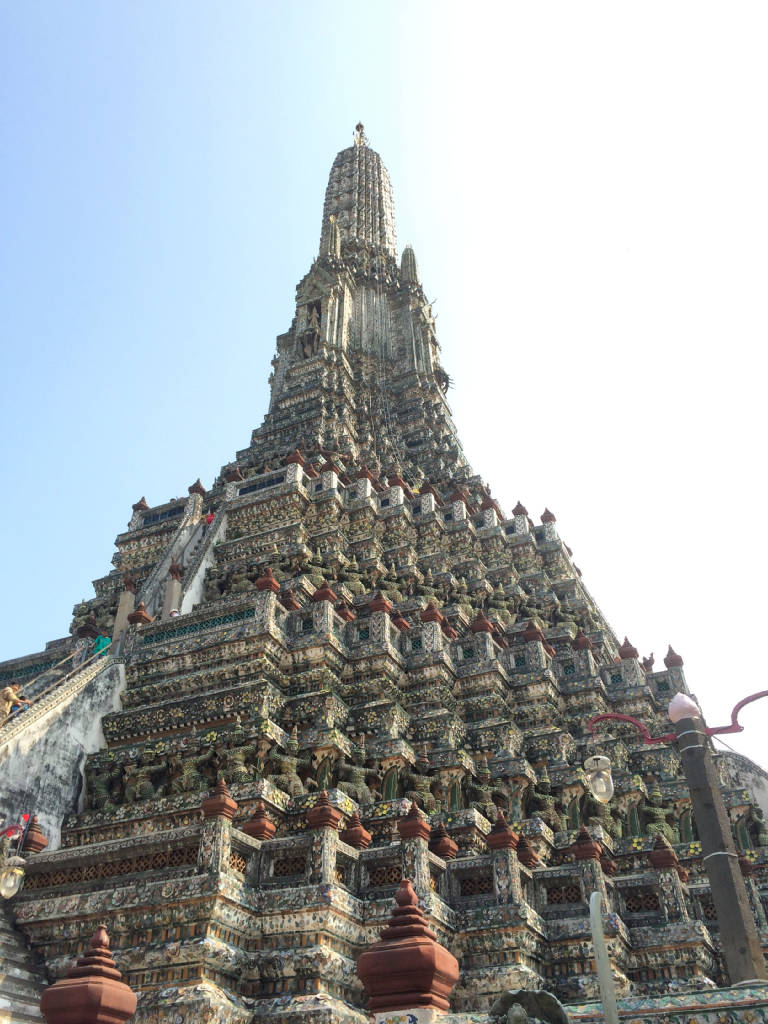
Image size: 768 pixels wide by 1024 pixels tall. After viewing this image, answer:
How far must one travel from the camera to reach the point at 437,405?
42.8 m

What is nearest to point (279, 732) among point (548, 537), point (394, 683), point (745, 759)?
point (394, 683)

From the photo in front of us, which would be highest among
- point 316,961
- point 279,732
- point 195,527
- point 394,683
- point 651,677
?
point 195,527

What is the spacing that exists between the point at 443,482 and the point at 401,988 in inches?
1125

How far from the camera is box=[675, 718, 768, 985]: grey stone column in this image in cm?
800

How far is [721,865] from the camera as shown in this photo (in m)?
8.19

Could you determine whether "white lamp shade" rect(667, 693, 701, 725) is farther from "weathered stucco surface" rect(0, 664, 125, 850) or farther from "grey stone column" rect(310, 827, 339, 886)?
"weathered stucco surface" rect(0, 664, 125, 850)

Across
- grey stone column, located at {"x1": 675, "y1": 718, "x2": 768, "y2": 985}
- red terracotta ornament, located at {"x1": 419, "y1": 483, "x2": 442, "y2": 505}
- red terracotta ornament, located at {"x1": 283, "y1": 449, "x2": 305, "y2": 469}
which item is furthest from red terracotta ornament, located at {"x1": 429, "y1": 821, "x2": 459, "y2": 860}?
red terracotta ornament, located at {"x1": 419, "y1": 483, "x2": 442, "y2": 505}

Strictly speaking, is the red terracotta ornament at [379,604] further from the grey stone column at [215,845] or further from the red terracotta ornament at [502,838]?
the grey stone column at [215,845]

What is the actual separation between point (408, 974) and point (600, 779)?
2738 mm

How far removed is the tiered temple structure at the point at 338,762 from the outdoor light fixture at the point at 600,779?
3.04 metres

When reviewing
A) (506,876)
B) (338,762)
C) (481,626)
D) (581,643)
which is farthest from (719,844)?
(581,643)

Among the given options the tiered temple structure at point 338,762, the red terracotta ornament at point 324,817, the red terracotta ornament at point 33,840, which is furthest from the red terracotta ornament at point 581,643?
the red terracotta ornament at point 33,840

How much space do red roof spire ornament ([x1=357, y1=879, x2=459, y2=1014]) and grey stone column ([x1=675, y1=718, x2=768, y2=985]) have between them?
2.56 metres

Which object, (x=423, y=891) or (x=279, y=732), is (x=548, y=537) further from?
(x=423, y=891)
